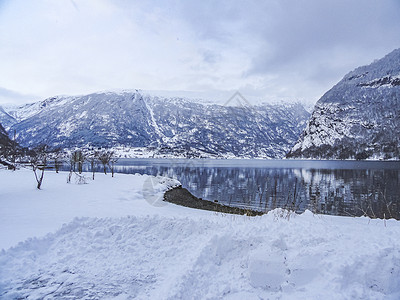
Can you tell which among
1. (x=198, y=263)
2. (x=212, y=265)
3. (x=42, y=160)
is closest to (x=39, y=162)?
(x=42, y=160)

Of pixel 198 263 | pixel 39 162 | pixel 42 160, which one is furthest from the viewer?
pixel 39 162

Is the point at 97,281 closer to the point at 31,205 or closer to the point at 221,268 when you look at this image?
the point at 221,268

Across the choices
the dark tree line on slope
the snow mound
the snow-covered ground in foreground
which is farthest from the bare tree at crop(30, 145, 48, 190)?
the snow mound

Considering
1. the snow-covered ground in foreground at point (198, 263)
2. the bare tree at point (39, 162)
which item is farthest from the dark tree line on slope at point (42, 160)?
the snow-covered ground in foreground at point (198, 263)

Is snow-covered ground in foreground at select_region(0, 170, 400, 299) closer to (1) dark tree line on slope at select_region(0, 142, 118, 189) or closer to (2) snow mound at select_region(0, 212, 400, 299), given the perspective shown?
(2) snow mound at select_region(0, 212, 400, 299)

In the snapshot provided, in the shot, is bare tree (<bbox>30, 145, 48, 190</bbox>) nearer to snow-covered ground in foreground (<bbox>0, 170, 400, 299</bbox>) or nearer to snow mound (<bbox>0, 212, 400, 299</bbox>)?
snow-covered ground in foreground (<bbox>0, 170, 400, 299</bbox>)

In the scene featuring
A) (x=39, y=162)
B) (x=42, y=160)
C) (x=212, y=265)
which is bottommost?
(x=212, y=265)

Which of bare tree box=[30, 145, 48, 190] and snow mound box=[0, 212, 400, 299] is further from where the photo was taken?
bare tree box=[30, 145, 48, 190]

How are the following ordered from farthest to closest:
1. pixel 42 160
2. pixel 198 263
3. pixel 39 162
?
pixel 39 162 < pixel 42 160 < pixel 198 263

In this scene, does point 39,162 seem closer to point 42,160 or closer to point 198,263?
point 42,160

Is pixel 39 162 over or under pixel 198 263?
over

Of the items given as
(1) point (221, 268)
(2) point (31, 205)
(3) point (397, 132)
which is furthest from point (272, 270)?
(3) point (397, 132)

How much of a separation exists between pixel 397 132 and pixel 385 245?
242 m

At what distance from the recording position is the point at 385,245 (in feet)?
17.8
